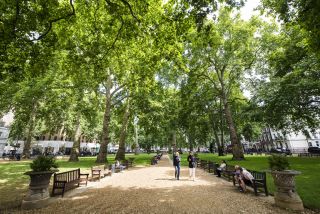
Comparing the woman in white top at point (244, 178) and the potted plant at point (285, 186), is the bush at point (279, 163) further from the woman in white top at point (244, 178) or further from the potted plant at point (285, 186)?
the woman in white top at point (244, 178)

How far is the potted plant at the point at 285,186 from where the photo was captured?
19.7 feet

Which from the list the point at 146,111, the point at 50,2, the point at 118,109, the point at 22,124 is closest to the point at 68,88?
the point at 118,109

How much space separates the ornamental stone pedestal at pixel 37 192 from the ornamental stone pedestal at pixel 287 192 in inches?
336

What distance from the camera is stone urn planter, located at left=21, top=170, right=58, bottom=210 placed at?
651 cm

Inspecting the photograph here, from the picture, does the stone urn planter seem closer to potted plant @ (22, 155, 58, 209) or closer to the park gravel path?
potted plant @ (22, 155, 58, 209)

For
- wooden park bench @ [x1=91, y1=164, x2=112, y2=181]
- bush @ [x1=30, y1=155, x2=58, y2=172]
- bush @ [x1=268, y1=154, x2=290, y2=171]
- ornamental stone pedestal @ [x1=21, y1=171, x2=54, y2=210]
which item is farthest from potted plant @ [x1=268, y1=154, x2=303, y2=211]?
wooden park bench @ [x1=91, y1=164, x2=112, y2=181]

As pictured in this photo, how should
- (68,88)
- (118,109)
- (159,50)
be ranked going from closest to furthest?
(159,50) → (68,88) → (118,109)

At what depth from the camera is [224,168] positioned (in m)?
12.4

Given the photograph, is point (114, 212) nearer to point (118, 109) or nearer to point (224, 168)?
point (224, 168)

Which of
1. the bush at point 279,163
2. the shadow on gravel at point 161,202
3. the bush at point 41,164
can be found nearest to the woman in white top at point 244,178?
the shadow on gravel at point 161,202

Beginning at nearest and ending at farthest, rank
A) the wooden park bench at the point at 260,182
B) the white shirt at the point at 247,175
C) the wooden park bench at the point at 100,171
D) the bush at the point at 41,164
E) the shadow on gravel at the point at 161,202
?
the shadow on gravel at the point at 161,202 → the bush at the point at 41,164 → the wooden park bench at the point at 260,182 → the white shirt at the point at 247,175 → the wooden park bench at the point at 100,171

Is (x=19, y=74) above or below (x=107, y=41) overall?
below

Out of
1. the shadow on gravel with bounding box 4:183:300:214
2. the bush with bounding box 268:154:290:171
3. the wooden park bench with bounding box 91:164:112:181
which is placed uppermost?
the bush with bounding box 268:154:290:171

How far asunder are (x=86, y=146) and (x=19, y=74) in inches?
2432
